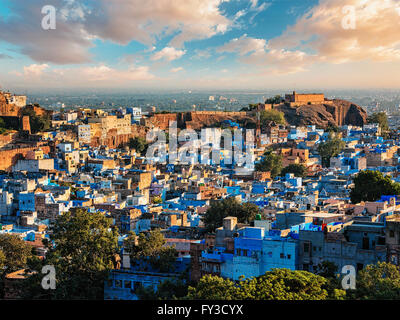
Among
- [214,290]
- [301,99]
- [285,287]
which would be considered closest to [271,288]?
[285,287]

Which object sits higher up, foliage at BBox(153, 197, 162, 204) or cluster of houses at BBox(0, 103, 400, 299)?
cluster of houses at BBox(0, 103, 400, 299)

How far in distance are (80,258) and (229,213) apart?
4869 millimetres

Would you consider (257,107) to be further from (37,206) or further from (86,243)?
(86,243)

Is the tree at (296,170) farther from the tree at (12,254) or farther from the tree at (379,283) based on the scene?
the tree at (379,283)

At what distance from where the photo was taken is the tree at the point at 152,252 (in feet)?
36.6

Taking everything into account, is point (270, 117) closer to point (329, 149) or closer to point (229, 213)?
point (329, 149)

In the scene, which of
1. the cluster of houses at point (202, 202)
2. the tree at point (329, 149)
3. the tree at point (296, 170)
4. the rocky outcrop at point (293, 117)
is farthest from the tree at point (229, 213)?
the rocky outcrop at point (293, 117)

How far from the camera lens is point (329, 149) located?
33.8 metres

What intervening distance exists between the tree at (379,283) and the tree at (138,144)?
26652 millimetres

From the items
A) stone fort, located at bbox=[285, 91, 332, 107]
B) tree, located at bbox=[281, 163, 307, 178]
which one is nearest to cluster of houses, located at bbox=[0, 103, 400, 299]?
tree, located at bbox=[281, 163, 307, 178]

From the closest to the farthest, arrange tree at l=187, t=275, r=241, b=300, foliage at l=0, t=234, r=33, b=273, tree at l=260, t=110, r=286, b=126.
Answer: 1. tree at l=187, t=275, r=241, b=300
2. foliage at l=0, t=234, r=33, b=273
3. tree at l=260, t=110, r=286, b=126

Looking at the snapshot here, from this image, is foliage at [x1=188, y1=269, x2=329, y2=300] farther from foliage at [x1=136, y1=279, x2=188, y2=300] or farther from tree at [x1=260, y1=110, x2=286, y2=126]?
tree at [x1=260, y1=110, x2=286, y2=126]

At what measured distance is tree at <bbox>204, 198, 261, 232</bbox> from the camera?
1439cm

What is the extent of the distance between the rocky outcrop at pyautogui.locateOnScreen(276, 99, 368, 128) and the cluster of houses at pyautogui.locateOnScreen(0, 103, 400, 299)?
9482 millimetres
